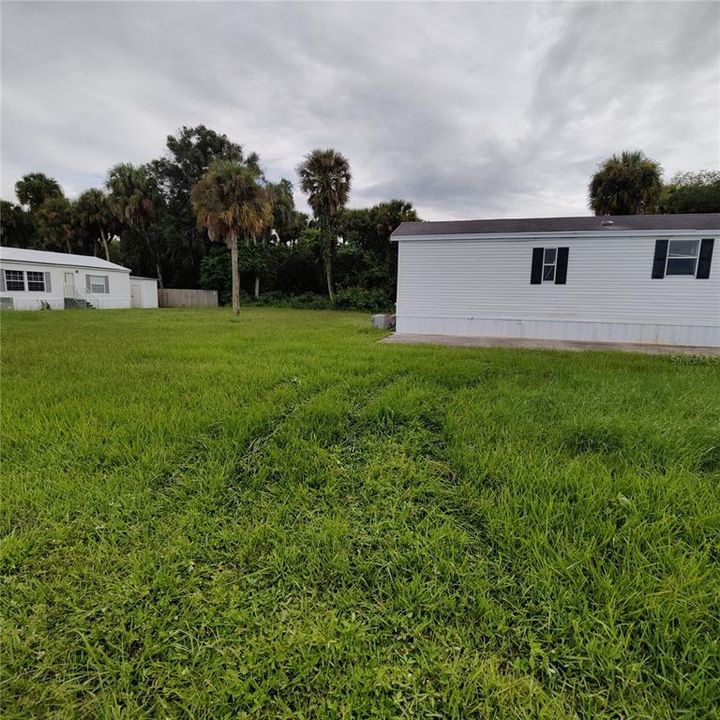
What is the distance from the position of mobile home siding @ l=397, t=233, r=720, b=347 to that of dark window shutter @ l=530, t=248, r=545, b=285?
0.10 meters

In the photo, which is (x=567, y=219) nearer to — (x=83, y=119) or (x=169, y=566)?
(x=169, y=566)

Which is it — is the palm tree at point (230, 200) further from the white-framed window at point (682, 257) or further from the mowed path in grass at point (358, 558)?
the white-framed window at point (682, 257)

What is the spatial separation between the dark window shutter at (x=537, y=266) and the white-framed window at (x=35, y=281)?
22.2m

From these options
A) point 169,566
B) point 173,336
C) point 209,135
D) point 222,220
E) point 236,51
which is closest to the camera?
point 169,566

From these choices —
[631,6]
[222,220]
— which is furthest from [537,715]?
[222,220]

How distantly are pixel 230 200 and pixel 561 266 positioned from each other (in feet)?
41.5

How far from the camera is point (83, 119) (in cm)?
1002

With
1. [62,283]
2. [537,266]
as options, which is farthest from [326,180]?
[62,283]

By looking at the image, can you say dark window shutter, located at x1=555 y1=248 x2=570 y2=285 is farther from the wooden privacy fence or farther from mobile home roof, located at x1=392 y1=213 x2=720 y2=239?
the wooden privacy fence

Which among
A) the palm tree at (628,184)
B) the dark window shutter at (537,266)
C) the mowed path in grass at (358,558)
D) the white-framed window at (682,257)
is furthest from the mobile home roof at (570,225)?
the palm tree at (628,184)

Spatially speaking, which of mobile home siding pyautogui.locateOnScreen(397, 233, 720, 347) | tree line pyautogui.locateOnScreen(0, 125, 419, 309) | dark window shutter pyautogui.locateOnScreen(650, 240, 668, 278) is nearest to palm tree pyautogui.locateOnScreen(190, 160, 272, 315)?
tree line pyautogui.locateOnScreen(0, 125, 419, 309)

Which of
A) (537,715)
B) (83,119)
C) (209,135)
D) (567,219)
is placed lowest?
(537,715)

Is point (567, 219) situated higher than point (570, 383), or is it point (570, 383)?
point (567, 219)

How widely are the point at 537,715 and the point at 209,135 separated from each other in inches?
1235
